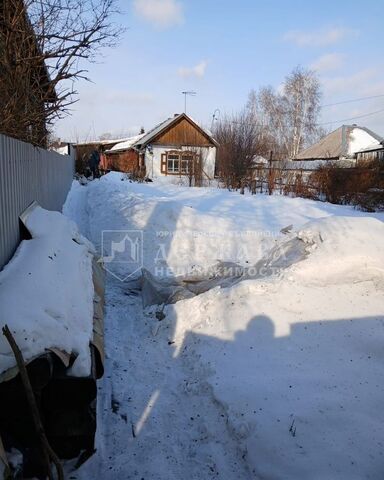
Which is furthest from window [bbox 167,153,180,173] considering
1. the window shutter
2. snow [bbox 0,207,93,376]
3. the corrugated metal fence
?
snow [bbox 0,207,93,376]

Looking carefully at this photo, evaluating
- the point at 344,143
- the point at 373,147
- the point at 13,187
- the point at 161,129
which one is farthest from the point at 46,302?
the point at 344,143

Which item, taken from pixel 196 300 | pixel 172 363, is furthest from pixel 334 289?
pixel 172 363

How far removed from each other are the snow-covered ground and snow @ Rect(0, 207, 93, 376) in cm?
81

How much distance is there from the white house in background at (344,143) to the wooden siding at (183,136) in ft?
47.7

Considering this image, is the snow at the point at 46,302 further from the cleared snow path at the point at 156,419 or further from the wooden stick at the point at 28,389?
the cleared snow path at the point at 156,419

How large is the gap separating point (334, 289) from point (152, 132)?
88.3 feet

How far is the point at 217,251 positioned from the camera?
8.12 meters

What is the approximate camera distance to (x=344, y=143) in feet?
131

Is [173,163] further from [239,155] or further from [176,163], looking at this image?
[239,155]

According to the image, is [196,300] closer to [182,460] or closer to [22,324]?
[182,460]

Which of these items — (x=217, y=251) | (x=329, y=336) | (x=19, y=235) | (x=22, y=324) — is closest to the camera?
(x=22, y=324)

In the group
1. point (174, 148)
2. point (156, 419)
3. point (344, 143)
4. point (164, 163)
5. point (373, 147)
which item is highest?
point (344, 143)

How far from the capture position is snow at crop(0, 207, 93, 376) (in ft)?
7.87

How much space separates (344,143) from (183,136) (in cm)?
1890
